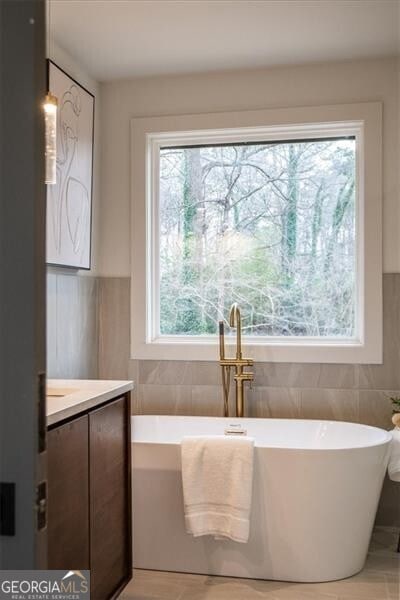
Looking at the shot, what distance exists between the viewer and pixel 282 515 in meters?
2.82

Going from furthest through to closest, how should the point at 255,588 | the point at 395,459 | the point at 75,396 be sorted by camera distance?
1. the point at 395,459
2. the point at 255,588
3. the point at 75,396

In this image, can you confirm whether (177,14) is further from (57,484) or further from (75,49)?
(57,484)

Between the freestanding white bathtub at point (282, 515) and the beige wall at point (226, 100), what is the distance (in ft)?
4.28

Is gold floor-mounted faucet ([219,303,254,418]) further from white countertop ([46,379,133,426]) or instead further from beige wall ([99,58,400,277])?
white countertop ([46,379,133,426])

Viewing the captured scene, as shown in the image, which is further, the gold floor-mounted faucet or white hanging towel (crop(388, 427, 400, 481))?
the gold floor-mounted faucet

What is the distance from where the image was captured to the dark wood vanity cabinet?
1976 mm

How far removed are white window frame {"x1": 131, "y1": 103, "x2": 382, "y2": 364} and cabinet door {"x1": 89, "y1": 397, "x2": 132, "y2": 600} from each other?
124cm

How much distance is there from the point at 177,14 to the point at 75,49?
725 mm

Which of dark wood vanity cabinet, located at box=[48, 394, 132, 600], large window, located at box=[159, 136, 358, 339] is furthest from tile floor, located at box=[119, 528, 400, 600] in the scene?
large window, located at box=[159, 136, 358, 339]

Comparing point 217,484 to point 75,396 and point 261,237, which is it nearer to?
point 75,396

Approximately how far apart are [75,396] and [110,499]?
0.49 m

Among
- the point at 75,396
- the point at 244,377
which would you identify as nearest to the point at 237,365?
the point at 244,377

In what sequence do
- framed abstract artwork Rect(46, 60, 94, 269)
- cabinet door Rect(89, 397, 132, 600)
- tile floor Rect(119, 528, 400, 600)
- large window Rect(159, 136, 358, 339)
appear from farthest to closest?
large window Rect(159, 136, 358, 339)
framed abstract artwork Rect(46, 60, 94, 269)
tile floor Rect(119, 528, 400, 600)
cabinet door Rect(89, 397, 132, 600)

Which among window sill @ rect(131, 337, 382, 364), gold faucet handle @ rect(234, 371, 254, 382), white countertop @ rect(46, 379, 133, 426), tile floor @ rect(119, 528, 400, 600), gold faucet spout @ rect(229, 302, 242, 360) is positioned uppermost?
gold faucet spout @ rect(229, 302, 242, 360)
